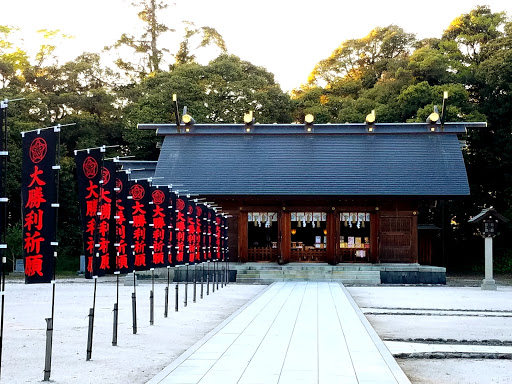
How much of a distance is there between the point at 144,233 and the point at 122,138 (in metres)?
26.3

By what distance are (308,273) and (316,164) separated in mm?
5089

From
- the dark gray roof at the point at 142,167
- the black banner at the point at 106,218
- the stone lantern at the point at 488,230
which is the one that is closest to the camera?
the black banner at the point at 106,218

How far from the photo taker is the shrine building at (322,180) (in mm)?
28359

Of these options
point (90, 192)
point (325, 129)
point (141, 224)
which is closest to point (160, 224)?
point (141, 224)

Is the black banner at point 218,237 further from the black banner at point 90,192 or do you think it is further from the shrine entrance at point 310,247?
the black banner at point 90,192

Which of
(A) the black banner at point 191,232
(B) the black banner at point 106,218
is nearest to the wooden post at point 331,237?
(A) the black banner at point 191,232

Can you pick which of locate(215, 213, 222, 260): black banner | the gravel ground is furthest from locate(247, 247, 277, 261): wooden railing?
the gravel ground

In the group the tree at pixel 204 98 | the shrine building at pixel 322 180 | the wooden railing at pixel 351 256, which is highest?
the tree at pixel 204 98

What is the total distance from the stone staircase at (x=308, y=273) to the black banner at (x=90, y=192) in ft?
52.9

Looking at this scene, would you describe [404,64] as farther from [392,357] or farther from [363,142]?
[392,357]

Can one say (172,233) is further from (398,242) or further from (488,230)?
(398,242)

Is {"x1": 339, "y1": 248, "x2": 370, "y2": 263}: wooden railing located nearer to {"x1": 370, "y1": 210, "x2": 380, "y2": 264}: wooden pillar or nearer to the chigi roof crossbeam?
{"x1": 370, "y1": 210, "x2": 380, "y2": 264}: wooden pillar

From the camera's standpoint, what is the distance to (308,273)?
27344 mm

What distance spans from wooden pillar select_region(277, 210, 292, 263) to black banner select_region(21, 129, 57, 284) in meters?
20.2
